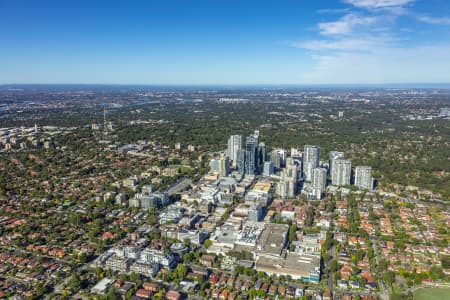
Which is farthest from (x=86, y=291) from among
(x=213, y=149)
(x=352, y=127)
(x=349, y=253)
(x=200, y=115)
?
(x=200, y=115)

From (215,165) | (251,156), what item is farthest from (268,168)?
(215,165)

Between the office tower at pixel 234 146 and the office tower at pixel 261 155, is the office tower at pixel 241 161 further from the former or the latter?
the office tower at pixel 234 146

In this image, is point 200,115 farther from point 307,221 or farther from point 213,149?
point 307,221

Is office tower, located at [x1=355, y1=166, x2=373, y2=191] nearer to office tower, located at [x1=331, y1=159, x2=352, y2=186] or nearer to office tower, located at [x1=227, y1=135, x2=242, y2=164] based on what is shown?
office tower, located at [x1=331, y1=159, x2=352, y2=186]

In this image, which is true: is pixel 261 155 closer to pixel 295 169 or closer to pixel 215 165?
pixel 215 165

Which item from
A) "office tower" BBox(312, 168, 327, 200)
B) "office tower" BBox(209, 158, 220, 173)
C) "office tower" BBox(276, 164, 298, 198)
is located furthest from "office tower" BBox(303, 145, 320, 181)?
"office tower" BBox(209, 158, 220, 173)

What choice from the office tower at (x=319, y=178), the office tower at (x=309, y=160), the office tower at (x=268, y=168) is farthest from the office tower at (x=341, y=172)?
the office tower at (x=268, y=168)

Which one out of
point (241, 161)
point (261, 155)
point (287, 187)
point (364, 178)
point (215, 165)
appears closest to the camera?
point (287, 187)
